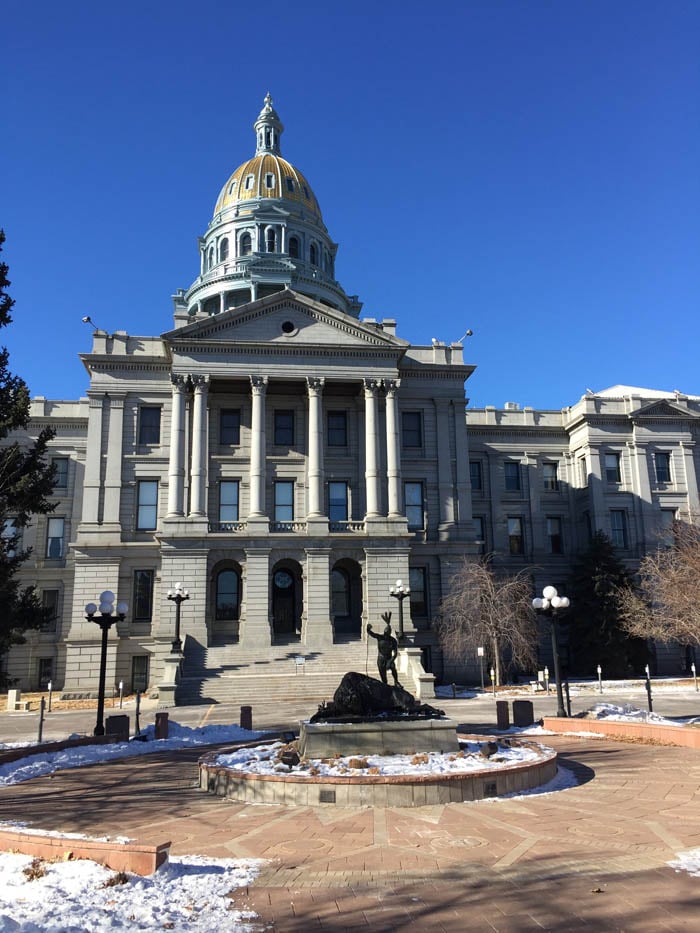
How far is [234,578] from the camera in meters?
42.0

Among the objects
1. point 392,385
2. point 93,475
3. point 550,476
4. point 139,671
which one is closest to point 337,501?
point 392,385

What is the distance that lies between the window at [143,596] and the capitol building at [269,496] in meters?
0.12

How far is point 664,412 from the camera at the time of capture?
2058 inches

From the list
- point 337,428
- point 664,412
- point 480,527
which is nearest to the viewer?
point 337,428

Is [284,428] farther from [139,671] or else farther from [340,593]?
[139,671]

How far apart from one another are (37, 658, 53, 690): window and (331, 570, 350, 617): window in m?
17.6

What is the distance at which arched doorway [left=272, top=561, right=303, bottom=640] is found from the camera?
4228 centimetres

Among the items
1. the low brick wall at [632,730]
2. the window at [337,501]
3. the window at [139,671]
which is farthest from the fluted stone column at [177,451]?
the low brick wall at [632,730]

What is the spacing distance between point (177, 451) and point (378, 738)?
29.2m

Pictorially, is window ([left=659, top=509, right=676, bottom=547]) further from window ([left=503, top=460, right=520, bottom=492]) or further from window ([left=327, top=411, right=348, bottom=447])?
window ([left=327, top=411, right=348, bottom=447])

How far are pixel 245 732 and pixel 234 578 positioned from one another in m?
21.0

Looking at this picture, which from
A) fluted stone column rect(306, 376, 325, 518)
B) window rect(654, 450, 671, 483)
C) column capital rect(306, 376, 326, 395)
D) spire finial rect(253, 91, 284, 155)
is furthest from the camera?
spire finial rect(253, 91, 284, 155)

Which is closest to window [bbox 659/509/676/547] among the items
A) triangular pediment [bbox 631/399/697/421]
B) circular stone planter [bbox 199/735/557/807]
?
triangular pediment [bbox 631/399/697/421]

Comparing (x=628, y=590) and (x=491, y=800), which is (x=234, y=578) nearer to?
(x=628, y=590)
